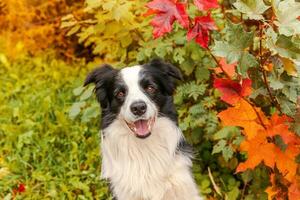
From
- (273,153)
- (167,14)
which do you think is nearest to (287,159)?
(273,153)

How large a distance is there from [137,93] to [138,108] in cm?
15

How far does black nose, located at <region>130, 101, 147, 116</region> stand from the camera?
136 inches

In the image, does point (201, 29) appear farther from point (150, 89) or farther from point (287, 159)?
Result: point (287, 159)

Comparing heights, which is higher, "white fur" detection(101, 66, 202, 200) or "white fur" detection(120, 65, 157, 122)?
"white fur" detection(120, 65, 157, 122)

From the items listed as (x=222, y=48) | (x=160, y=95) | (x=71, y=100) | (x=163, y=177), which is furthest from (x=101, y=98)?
(x=71, y=100)

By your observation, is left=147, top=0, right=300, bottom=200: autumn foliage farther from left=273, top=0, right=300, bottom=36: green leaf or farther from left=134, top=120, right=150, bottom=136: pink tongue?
left=134, top=120, right=150, bottom=136: pink tongue

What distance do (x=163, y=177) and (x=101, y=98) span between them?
646mm

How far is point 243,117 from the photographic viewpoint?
11.2 ft

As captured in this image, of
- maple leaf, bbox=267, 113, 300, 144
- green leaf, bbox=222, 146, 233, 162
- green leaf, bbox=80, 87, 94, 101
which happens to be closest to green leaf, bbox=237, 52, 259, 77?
maple leaf, bbox=267, 113, 300, 144

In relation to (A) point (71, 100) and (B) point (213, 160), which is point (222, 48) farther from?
(A) point (71, 100)

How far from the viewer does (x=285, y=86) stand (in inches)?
127

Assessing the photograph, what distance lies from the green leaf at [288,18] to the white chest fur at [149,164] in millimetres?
1162

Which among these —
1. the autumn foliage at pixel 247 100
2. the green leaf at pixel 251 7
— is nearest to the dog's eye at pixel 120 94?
the autumn foliage at pixel 247 100

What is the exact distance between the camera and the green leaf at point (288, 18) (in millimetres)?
2768
